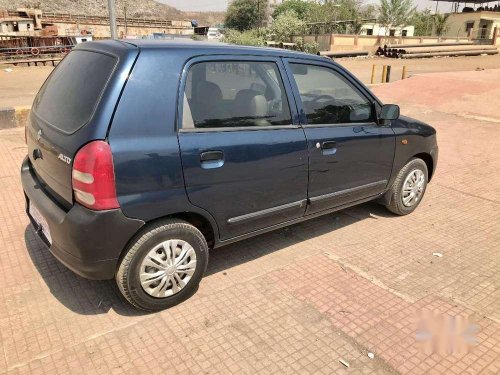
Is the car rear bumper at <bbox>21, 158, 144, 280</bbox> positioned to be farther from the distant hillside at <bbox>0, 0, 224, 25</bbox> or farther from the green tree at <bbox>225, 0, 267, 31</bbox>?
the distant hillside at <bbox>0, 0, 224, 25</bbox>

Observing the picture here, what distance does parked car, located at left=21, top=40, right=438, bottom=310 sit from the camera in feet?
8.46

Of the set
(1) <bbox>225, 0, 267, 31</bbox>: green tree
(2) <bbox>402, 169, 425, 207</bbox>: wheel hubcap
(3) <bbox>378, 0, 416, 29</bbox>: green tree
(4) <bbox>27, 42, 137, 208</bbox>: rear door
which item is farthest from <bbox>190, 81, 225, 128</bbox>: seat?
(1) <bbox>225, 0, 267, 31</bbox>: green tree

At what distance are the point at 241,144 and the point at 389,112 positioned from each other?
5.72 feet

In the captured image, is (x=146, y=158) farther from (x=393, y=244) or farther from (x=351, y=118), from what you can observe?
(x=393, y=244)

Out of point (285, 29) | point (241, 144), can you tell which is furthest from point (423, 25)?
point (241, 144)

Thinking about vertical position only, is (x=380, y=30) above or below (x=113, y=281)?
above

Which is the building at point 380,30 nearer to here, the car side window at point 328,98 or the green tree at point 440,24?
the green tree at point 440,24

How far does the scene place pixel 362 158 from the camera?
155 inches

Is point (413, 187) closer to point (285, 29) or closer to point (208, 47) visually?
point (208, 47)

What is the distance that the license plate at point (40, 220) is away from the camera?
2922 mm

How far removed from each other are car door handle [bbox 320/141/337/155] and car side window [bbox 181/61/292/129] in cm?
38

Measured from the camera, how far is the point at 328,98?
372 centimetres

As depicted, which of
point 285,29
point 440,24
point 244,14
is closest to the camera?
point 285,29

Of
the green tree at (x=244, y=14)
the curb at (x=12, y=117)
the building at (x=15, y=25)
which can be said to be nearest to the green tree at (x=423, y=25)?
the green tree at (x=244, y=14)
